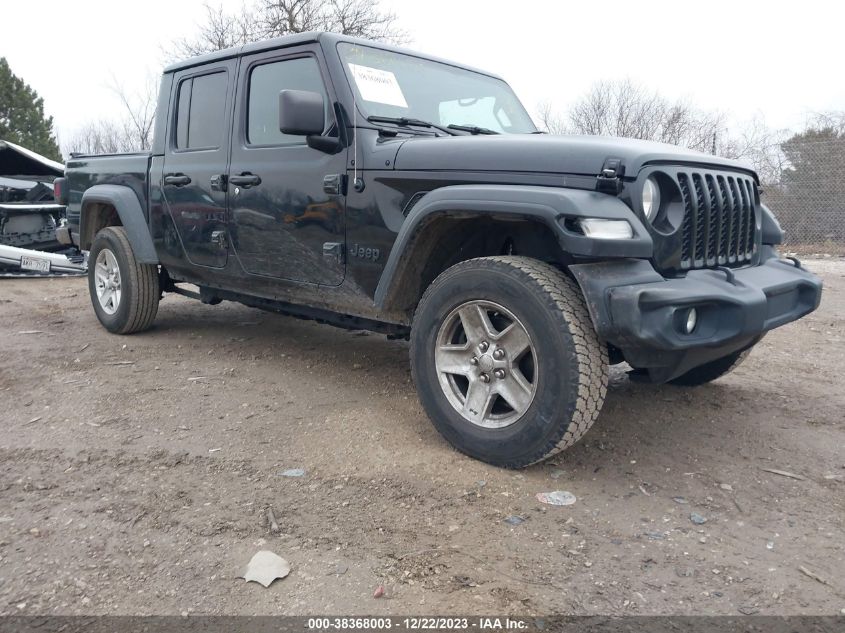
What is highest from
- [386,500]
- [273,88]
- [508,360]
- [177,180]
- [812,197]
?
[273,88]

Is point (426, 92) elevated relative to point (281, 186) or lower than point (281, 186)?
elevated

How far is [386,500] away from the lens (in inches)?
106

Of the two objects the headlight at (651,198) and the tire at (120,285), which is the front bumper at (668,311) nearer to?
the headlight at (651,198)

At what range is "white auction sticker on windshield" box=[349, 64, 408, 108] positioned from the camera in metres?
3.70

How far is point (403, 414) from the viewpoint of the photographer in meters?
3.64

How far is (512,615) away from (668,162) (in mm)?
1870

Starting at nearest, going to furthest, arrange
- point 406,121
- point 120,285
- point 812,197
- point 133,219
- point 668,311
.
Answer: point 668,311
point 406,121
point 133,219
point 120,285
point 812,197

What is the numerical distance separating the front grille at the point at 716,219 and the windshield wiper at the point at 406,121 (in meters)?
1.38

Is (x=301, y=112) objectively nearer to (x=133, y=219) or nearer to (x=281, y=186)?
(x=281, y=186)

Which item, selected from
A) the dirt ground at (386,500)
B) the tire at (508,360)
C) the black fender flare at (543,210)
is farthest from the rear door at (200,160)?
the tire at (508,360)

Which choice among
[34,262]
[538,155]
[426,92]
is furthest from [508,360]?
[34,262]

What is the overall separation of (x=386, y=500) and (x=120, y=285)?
360 cm

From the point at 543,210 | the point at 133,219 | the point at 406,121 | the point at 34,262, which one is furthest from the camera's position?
the point at 34,262

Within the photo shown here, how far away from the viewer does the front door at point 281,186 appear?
370 cm
